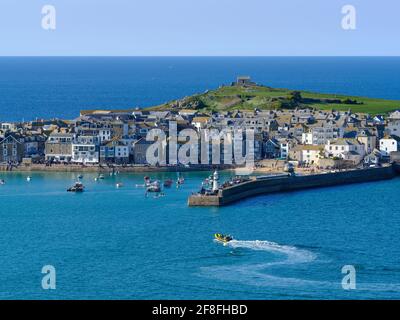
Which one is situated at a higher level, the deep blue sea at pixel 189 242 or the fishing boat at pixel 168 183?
the fishing boat at pixel 168 183

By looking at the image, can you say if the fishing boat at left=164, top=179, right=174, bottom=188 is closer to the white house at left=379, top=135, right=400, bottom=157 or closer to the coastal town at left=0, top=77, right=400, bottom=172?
the coastal town at left=0, top=77, right=400, bottom=172

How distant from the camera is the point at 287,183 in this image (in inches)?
1267

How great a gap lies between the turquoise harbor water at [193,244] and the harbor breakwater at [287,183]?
394 millimetres

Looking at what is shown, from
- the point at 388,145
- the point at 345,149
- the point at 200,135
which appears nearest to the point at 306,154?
the point at 345,149

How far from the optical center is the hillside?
50469 millimetres

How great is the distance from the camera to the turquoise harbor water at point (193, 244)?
18734mm

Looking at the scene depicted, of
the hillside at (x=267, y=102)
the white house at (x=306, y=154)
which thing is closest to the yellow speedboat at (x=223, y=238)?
the white house at (x=306, y=154)

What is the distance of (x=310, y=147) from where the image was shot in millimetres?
38219

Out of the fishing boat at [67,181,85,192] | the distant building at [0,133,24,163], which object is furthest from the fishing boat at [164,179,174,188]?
the distant building at [0,133,24,163]

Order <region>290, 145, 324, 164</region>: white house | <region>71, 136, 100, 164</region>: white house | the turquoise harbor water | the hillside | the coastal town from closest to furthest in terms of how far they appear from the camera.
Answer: the turquoise harbor water
the coastal town
<region>290, 145, 324, 164</region>: white house
<region>71, 136, 100, 164</region>: white house
the hillside

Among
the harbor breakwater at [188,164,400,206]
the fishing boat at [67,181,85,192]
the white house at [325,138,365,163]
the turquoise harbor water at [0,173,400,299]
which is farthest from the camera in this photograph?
the white house at [325,138,365,163]

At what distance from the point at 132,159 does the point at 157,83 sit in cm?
6381

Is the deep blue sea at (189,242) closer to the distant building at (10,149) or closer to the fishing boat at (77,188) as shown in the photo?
the fishing boat at (77,188)

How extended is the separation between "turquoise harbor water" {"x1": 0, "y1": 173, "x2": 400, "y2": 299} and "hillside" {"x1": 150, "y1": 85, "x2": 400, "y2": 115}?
60.9 ft
